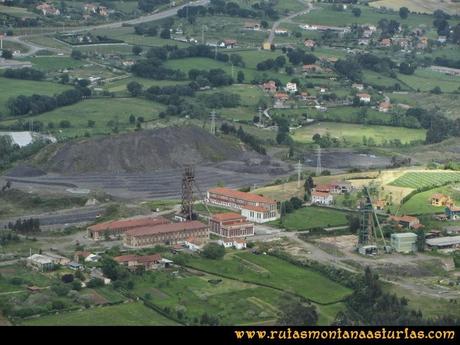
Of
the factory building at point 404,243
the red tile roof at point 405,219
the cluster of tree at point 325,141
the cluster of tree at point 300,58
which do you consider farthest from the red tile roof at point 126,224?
the cluster of tree at point 300,58

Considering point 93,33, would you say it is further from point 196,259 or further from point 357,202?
point 196,259

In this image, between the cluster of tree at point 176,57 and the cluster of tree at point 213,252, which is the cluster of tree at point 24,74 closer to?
the cluster of tree at point 176,57

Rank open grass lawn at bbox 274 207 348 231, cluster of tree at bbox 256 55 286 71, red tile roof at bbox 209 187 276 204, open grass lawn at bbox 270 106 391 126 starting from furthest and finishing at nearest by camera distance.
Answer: cluster of tree at bbox 256 55 286 71
open grass lawn at bbox 270 106 391 126
red tile roof at bbox 209 187 276 204
open grass lawn at bbox 274 207 348 231

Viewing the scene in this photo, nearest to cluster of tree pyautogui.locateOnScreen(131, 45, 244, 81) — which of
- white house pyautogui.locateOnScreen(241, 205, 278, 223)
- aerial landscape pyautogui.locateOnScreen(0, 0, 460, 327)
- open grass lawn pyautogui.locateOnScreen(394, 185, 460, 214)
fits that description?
aerial landscape pyautogui.locateOnScreen(0, 0, 460, 327)

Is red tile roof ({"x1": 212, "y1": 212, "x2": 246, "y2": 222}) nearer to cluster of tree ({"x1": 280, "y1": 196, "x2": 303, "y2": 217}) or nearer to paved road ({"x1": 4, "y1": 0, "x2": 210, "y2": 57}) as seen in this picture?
cluster of tree ({"x1": 280, "y1": 196, "x2": 303, "y2": 217})
